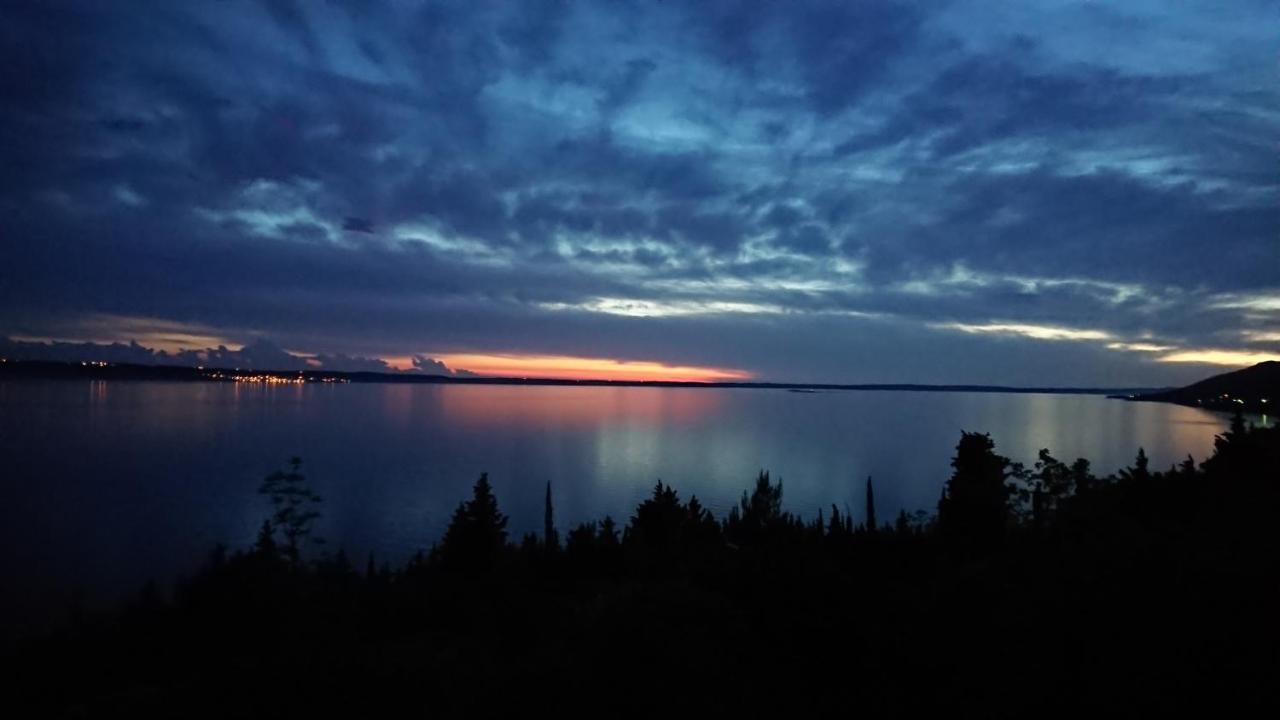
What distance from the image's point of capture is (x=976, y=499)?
3159cm

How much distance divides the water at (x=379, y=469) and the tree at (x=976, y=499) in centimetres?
3675

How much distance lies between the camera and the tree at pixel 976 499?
3014cm

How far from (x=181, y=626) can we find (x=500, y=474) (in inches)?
2442

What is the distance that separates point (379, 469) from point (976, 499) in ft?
242

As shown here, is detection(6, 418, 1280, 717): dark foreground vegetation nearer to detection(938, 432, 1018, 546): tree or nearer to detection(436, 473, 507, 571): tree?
detection(436, 473, 507, 571): tree

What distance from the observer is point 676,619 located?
39.1 ft

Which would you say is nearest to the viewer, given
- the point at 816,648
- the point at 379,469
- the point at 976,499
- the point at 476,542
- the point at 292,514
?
the point at 816,648

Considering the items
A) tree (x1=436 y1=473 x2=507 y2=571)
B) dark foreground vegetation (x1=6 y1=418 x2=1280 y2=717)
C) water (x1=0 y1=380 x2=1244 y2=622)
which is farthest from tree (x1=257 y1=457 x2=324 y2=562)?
dark foreground vegetation (x1=6 y1=418 x2=1280 y2=717)


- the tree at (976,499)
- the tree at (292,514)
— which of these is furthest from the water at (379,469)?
the tree at (976,499)

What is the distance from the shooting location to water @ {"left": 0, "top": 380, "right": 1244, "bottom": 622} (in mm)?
54969

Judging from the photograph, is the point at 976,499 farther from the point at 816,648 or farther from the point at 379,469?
the point at 379,469

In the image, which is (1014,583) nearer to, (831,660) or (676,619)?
(831,660)

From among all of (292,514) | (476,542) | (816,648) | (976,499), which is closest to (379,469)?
(292,514)

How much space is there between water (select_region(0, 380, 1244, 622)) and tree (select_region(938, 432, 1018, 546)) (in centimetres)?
3675
